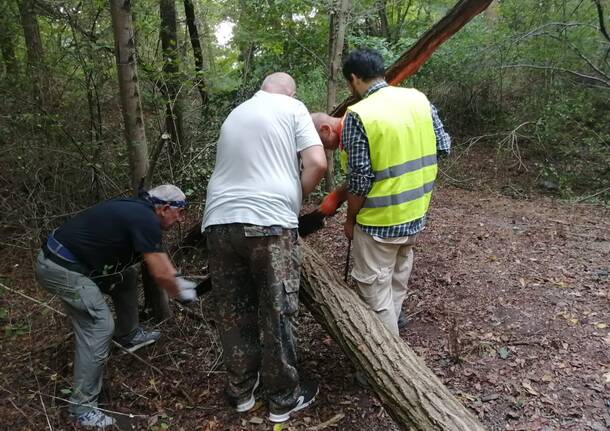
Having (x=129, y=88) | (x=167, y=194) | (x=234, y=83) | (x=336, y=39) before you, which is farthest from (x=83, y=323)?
(x=234, y=83)

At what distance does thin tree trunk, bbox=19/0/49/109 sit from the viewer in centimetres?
480

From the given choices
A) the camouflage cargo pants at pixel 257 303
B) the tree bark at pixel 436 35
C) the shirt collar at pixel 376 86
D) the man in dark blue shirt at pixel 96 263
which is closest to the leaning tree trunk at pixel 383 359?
the camouflage cargo pants at pixel 257 303

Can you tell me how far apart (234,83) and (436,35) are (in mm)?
3722

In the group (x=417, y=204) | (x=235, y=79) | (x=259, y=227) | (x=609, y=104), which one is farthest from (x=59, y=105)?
(x=609, y=104)

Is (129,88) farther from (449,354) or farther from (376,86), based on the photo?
(449,354)

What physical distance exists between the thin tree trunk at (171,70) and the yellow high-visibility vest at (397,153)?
2.78 meters

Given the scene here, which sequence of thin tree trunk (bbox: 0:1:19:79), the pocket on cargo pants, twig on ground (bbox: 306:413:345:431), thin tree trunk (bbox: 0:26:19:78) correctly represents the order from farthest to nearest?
thin tree trunk (bbox: 0:26:19:78), thin tree trunk (bbox: 0:1:19:79), the pocket on cargo pants, twig on ground (bbox: 306:413:345:431)

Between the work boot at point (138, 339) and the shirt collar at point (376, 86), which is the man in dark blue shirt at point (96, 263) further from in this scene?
Answer: the shirt collar at point (376, 86)

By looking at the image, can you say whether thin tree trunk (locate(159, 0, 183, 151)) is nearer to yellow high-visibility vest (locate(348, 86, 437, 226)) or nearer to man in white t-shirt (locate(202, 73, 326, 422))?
man in white t-shirt (locate(202, 73, 326, 422))

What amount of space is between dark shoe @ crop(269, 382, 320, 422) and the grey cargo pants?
1185mm

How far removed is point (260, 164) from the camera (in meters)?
2.58

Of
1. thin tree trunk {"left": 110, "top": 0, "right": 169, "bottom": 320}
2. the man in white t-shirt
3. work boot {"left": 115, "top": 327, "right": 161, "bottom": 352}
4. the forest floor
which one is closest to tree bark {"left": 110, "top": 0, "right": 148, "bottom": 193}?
thin tree trunk {"left": 110, "top": 0, "right": 169, "bottom": 320}

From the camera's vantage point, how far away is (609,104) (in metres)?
8.75

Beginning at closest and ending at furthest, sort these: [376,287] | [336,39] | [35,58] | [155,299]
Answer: [376,287] < [155,299] < [35,58] < [336,39]
